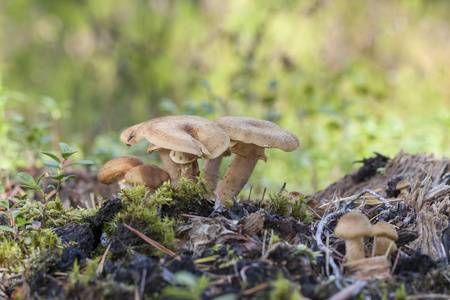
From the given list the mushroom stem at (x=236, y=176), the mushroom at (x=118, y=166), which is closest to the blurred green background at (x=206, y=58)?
the mushroom stem at (x=236, y=176)

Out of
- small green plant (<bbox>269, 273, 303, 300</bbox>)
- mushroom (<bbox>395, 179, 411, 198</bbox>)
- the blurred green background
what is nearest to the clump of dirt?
mushroom (<bbox>395, 179, 411, 198</bbox>)

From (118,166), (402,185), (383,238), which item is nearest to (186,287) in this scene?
(383,238)

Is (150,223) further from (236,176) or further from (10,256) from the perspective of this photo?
(236,176)

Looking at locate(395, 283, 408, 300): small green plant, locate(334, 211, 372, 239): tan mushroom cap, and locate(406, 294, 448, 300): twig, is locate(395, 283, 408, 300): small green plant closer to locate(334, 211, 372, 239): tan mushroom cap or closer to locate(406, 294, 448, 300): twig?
locate(406, 294, 448, 300): twig

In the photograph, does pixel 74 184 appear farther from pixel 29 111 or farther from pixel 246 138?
pixel 29 111

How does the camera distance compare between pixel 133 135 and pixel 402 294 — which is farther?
pixel 133 135
